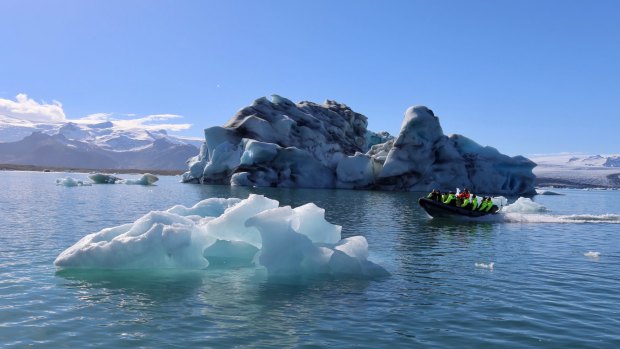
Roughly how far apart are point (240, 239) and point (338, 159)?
207 ft

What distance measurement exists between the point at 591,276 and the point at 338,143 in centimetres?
7280

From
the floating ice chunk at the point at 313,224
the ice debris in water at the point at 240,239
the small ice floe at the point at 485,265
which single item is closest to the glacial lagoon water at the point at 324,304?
the small ice floe at the point at 485,265

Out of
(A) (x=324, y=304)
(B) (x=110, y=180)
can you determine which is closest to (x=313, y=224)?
(A) (x=324, y=304)

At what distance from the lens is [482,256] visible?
18.9m

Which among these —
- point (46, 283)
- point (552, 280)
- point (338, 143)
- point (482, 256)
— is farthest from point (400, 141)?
point (46, 283)

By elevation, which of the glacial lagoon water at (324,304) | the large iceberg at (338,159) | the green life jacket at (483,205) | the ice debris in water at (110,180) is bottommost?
the glacial lagoon water at (324,304)

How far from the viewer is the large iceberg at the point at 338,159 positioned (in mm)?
69875

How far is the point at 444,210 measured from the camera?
33.1m

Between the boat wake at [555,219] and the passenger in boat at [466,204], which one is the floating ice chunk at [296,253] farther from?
Result: the boat wake at [555,219]

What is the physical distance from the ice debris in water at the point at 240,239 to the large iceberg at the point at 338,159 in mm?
53201

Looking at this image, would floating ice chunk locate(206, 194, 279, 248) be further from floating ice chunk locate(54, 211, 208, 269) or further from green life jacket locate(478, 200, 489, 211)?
green life jacket locate(478, 200, 489, 211)

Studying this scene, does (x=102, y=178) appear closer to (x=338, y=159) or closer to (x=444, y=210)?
(x=338, y=159)

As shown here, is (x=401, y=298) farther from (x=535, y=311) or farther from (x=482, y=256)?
(x=482, y=256)

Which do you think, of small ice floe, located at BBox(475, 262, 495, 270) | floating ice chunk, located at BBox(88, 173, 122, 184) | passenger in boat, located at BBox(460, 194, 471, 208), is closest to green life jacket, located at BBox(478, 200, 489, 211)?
passenger in boat, located at BBox(460, 194, 471, 208)
